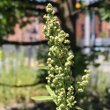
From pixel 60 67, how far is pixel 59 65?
3cm

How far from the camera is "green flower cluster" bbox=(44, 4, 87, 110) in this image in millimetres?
1835

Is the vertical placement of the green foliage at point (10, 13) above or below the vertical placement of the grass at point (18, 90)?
above

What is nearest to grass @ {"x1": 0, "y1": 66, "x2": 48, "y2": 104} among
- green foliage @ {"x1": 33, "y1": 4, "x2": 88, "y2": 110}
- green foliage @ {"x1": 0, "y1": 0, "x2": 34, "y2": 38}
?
green foliage @ {"x1": 0, "y1": 0, "x2": 34, "y2": 38}

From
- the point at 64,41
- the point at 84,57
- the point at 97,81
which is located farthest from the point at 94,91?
the point at 64,41

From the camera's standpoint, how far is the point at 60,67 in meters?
1.83

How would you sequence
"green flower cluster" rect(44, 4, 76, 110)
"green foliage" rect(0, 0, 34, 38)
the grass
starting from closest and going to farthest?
"green flower cluster" rect(44, 4, 76, 110), "green foliage" rect(0, 0, 34, 38), the grass

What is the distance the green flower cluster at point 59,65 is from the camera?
183 centimetres

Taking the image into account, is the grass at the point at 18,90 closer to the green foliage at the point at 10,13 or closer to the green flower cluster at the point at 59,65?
the green foliage at the point at 10,13

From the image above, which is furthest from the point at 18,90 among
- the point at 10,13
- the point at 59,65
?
the point at 59,65

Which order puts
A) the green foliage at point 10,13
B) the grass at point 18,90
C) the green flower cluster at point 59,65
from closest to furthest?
the green flower cluster at point 59,65, the green foliage at point 10,13, the grass at point 18,90

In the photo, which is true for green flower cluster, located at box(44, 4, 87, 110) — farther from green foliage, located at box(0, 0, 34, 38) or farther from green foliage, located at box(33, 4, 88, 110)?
green foliage, located at box(0, 0, 34, 38)

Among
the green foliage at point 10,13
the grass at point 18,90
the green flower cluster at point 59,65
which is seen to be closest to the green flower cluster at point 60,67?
the green flower cluster at point 59,65

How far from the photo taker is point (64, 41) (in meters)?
1.88

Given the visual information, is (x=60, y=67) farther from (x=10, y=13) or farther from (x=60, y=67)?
(x=10, y=13)
